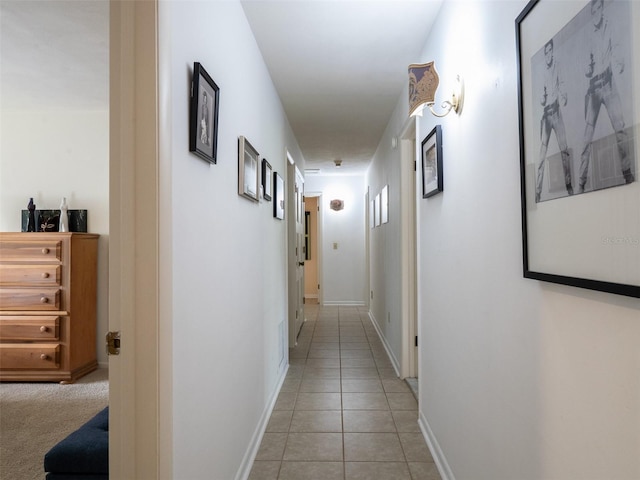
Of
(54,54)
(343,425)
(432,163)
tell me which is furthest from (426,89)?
(54,54)

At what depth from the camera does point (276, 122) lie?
3.38 meters

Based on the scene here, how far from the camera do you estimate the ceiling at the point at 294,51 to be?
2158 millimetres

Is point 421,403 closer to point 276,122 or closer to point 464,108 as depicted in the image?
point 464,108

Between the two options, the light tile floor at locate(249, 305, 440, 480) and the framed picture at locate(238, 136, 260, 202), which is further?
the light tile floor at locate(249, 305, 440, 480)

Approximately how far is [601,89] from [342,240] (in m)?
6.91

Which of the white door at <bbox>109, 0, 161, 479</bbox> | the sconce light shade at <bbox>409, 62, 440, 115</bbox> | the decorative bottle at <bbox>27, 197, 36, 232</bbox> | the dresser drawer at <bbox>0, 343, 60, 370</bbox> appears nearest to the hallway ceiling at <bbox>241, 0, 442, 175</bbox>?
the sconce light shade at <bbox>409, 62, 440, 115</bbox>

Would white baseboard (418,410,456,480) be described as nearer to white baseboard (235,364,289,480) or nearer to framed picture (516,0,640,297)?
white baseboard (235,364,289,480)

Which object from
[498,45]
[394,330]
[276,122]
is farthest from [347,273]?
[498,45]

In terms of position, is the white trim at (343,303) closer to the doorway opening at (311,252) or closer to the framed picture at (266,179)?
the doorway opening at (311,252)

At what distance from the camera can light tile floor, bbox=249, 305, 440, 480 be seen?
214cm

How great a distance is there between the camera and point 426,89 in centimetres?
184

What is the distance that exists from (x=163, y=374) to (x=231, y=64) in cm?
147

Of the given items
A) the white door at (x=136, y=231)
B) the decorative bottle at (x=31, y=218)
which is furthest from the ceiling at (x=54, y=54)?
the white door at (x=136, y=231)

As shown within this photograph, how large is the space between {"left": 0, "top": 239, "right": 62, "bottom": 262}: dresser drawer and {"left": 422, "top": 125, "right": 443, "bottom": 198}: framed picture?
10.2 ft
